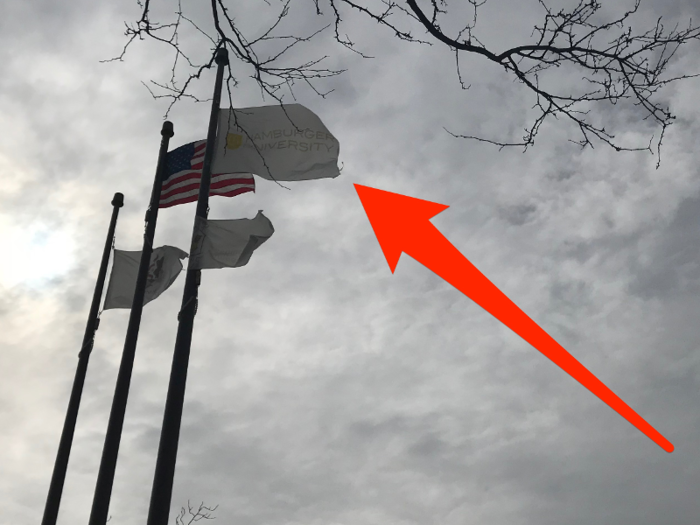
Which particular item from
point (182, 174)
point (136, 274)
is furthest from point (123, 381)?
point (182, 174)

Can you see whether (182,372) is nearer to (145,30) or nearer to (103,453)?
(103,453)

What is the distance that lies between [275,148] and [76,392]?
530 cm

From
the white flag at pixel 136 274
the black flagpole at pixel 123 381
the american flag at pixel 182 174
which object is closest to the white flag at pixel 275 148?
the american flag at pixel 182 174

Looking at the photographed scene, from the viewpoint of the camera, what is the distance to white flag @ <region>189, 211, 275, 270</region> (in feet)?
23.3

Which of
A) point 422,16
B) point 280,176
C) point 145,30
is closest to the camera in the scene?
point 422,16

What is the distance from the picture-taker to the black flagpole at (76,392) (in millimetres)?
9047

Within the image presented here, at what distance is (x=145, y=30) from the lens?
155 inches

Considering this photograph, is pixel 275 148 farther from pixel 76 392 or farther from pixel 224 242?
pixel 76 392

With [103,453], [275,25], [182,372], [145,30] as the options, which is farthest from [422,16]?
[103,453]

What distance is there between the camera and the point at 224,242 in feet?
23.8

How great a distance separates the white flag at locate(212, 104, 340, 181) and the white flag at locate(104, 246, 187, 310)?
1945 millimetres

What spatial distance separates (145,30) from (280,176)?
15.0 feet

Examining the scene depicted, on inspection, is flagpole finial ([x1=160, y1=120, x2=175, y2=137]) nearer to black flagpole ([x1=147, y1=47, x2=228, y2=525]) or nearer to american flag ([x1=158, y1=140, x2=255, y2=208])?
american flag ([x1=158, y1=140, x2=255, y2=208])

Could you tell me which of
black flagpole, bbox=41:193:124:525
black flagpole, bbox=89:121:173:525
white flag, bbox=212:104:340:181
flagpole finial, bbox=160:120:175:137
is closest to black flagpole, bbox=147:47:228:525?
white flag, bbox=212:104:340:181
